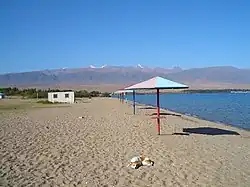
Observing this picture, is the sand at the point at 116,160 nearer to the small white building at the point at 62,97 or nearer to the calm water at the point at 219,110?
the calm water at the point at 219,110

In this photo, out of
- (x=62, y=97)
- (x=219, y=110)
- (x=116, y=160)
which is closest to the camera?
(x=116, y=160)

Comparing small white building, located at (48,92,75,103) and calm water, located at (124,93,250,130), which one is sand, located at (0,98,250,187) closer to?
calm water, located at (124,93,250,130)

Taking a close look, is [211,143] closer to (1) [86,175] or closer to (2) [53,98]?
(1) [86,175]

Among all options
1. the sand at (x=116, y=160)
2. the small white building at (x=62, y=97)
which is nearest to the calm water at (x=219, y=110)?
the sand at (x=116, y=160)

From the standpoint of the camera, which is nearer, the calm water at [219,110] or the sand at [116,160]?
the sand at [116,160]

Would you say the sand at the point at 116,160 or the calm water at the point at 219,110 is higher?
the sand at the point at 116,160

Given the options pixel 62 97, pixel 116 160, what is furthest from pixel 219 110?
pixel 116 160

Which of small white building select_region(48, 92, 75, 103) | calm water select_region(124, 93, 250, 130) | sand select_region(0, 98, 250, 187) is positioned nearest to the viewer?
sand select_region(0, 98, 250, 187)

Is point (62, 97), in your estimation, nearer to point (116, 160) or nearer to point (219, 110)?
point (219, 110)

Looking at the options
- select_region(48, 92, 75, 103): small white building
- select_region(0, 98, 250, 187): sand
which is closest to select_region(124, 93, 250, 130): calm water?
select_region(0, 98, 250, 187): sand

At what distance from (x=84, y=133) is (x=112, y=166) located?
5826 millimetres

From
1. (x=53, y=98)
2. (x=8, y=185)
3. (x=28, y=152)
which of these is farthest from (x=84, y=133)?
(x=53, y=98)

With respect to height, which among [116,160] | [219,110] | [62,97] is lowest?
[219,110]

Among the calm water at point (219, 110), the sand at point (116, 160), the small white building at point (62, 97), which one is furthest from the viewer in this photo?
the small white building at point (62, 97)
